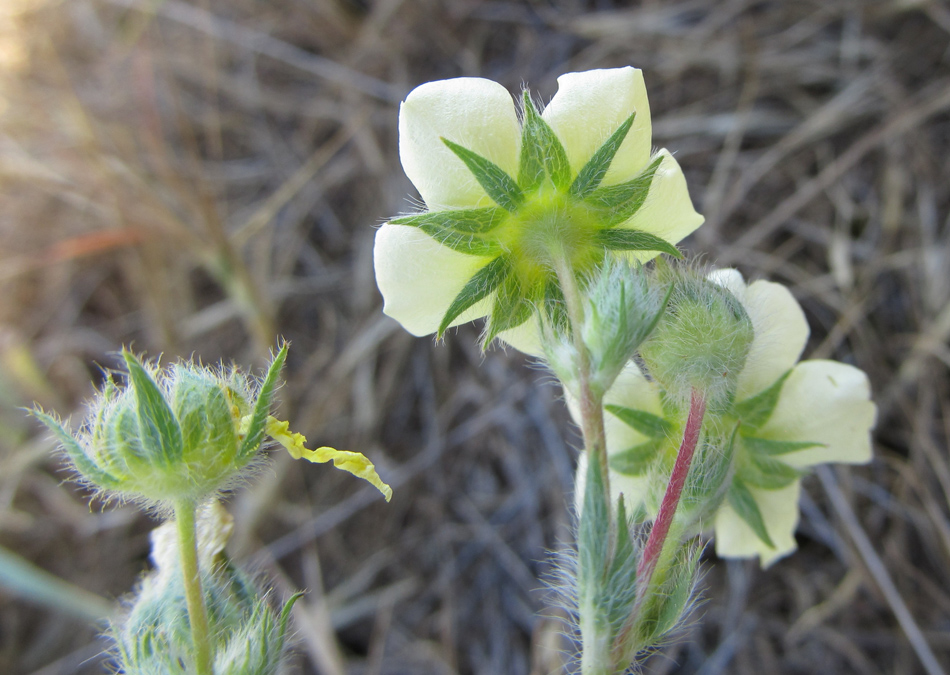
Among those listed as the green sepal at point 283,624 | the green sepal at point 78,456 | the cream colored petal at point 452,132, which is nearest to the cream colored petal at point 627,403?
the cream colored petal at point 452,132

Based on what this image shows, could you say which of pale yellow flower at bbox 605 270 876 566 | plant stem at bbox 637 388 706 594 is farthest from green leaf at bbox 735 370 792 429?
plant stem at bbox 637 388 706 594

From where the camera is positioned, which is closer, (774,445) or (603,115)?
(603,115)

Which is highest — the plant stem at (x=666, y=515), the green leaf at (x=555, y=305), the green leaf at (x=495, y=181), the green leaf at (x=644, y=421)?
the green leaf at (x=495, y=181)

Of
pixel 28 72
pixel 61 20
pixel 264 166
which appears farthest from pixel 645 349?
pixel 61 20

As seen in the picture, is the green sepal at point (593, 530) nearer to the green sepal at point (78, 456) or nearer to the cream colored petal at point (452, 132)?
the cream colored petal at point (452, 132)

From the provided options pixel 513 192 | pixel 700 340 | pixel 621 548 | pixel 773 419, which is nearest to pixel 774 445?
pixel 773 419

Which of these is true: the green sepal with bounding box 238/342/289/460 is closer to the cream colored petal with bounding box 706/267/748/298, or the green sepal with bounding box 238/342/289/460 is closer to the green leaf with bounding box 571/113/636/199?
the green leaf with bounding box 571/113/636/199

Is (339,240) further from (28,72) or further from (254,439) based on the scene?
(254,439)

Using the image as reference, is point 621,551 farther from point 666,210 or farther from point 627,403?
point 666,210
